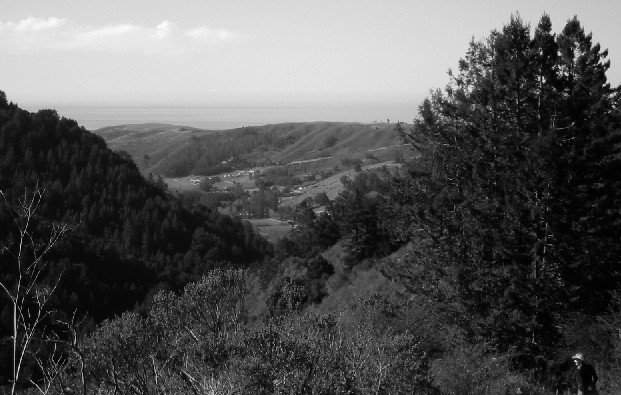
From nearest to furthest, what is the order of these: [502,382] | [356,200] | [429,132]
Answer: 1. [502,382]
2. [429,132]
3. [356,200]

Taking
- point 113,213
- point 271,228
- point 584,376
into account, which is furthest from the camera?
point 271,228

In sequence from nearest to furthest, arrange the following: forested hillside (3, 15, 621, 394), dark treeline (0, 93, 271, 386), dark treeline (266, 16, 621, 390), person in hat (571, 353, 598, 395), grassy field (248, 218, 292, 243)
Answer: person in hat (571, 353, 598, 395), forested hillside (3, 15, 621, 394), dark treeline (266, 16, 621, 390), dark treeline (0, 93, 271, 386), grassy field (248, 218, 292, 243)

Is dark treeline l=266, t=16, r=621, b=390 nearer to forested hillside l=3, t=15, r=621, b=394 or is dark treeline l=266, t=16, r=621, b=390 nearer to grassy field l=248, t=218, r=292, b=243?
forested hillside l=3, t=15, r=621, b=394

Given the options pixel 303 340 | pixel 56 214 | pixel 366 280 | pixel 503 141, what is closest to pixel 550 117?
pixel 503 141

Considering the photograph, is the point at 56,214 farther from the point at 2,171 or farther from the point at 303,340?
the point at 303,340

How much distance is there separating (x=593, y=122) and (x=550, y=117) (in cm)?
166

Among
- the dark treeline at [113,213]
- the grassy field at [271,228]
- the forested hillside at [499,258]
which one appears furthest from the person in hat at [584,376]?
the grassy field at [271,228]

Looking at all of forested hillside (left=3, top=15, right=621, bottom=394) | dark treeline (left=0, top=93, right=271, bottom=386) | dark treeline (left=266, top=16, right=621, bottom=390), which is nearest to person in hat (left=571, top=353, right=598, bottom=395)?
forested hillside (left=3, top=15, right=621, bottom=394)

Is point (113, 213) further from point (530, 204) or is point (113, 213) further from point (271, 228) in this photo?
point (530, 204)

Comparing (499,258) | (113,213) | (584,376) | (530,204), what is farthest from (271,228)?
(584,376)

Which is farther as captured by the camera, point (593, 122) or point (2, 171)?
point (2, 171)

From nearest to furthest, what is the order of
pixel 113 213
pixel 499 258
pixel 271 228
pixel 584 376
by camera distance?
1. pixel 584 376
2. pixel 499 258
3. pixel 113 213
4. pixel 271 228

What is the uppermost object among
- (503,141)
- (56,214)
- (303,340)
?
(503,141)

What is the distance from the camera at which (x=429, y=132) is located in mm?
21234
